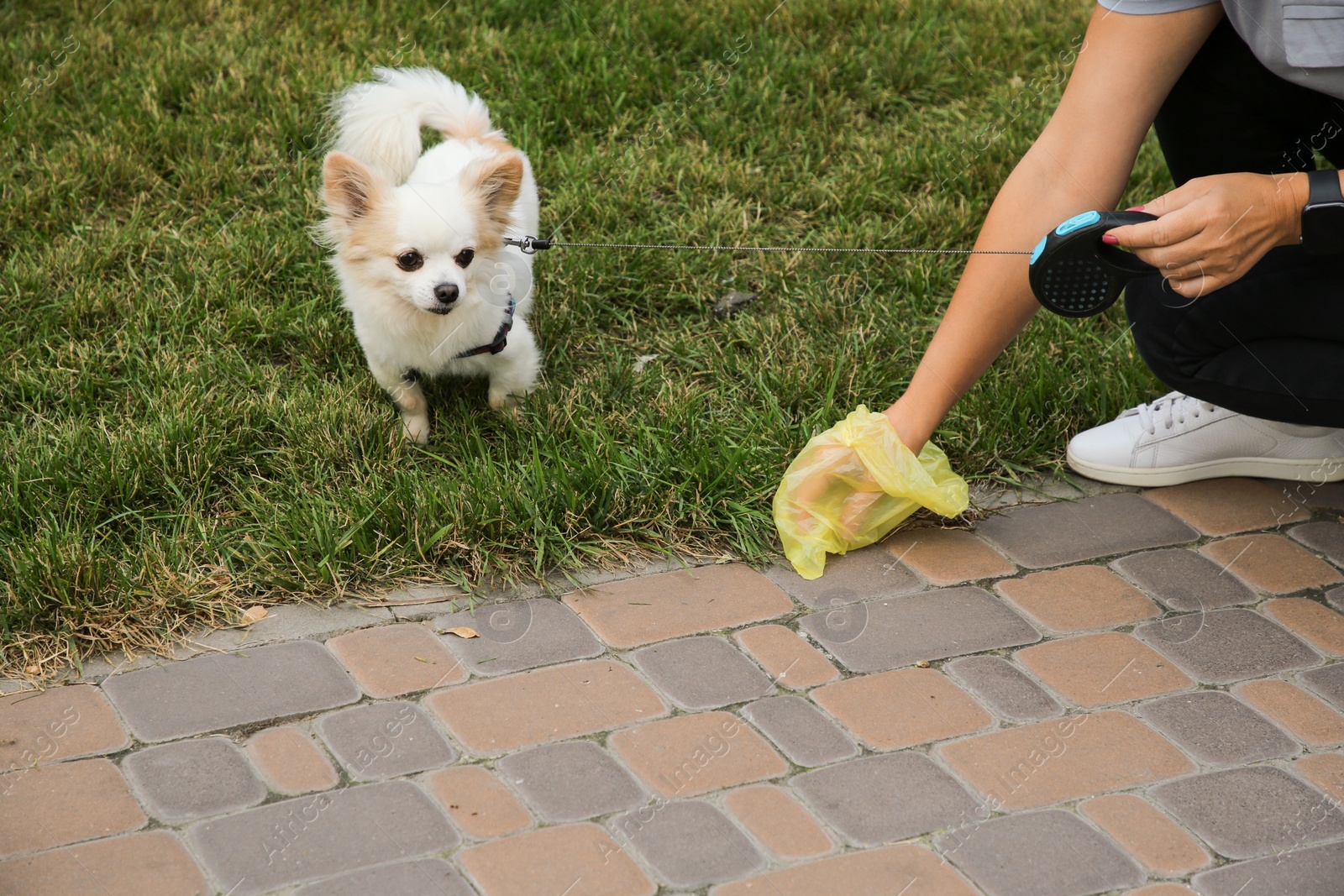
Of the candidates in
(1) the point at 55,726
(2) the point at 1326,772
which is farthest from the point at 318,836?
(2) the point at 1326,772

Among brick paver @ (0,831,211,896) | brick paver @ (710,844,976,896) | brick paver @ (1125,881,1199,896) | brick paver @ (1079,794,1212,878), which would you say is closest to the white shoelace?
brick paver @ (1079,794,1212,878)

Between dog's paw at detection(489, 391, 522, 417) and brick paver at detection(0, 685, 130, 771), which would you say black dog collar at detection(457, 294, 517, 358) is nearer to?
dog's paw at detection(489, 391, 522, 417)

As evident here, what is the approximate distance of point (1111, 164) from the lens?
6.91ft

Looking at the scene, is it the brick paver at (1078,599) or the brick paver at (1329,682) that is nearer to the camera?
the brick paver at (1329,682)

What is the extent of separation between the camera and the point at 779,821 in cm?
162

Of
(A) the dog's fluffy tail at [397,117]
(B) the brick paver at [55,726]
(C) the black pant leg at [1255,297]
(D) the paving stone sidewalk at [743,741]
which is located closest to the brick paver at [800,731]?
(D) the paving stone sidewalk at [743,741]

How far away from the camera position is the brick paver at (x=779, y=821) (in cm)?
157

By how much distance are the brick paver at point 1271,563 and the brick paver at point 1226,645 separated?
127mm

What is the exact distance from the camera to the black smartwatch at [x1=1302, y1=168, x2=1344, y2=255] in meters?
1.85

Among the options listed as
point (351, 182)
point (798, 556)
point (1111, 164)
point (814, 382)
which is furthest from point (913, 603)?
point (351, 182)

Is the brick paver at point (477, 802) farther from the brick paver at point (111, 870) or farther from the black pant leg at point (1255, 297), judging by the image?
the black pant leg at point (1255, 297)

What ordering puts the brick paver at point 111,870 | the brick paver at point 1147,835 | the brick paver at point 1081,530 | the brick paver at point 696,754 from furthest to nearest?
the brick paver at point 1081,530, the brick paver at point 696,754, the brick paver at point 1147,835, the brick paver at point 111,870

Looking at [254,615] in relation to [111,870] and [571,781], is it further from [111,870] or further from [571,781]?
[571,781]

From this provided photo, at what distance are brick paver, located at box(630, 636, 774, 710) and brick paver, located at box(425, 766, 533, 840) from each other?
33 centimetres
